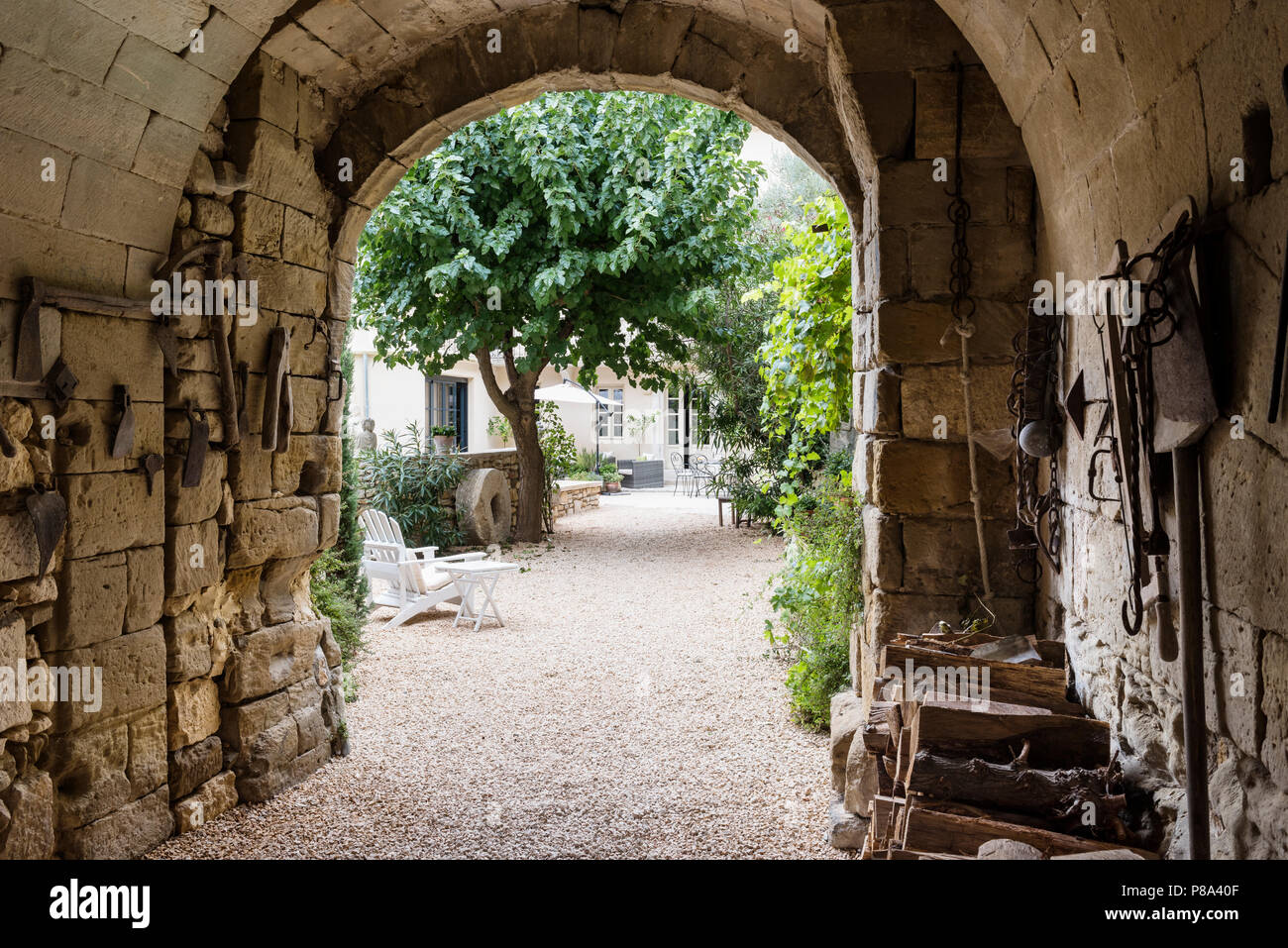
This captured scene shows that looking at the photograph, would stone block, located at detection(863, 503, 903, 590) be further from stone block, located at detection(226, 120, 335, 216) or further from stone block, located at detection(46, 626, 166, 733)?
stone block, located at detection(226, 120, 335, 216)

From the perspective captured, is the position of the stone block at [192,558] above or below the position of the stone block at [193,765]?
above

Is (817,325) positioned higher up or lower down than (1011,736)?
higher up

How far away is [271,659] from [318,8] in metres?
2.82

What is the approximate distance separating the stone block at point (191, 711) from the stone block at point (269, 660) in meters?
0.09

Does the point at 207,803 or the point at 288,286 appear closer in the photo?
the point at 207,803

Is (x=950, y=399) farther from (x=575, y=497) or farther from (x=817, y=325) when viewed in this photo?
(x=575, y=497)

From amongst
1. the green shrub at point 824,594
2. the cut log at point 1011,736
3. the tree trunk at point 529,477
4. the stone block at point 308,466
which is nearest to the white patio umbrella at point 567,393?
the tree trunk at point 529,477

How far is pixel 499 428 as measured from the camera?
53.5 ft

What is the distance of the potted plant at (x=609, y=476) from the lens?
760 inches

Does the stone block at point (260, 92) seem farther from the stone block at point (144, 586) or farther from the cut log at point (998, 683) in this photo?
the cut log at point (998, 683)

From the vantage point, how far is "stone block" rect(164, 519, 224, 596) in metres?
3.53

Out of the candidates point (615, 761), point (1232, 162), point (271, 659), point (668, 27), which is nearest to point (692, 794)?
point (615, 761)

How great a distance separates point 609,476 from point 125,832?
1609cm

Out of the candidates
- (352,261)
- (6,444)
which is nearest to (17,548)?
(6,444)
